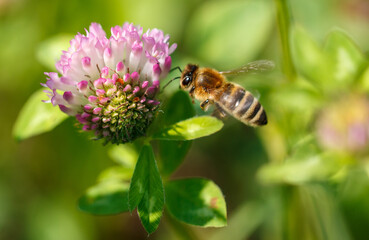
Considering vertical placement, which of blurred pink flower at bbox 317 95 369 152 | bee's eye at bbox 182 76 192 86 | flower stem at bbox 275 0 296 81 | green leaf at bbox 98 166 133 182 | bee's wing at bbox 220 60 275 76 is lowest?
green leaf at bbox 98 166 133 182

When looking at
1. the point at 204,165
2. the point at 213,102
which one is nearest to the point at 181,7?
the point at 204,165

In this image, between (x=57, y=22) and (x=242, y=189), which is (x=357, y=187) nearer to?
(x=242, y=189)

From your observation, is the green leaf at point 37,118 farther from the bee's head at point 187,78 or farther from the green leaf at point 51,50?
the bee's head at point 187,78

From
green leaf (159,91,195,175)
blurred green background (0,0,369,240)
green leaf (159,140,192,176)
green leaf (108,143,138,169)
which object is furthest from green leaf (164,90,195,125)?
blurred green background (0,0,369,240)

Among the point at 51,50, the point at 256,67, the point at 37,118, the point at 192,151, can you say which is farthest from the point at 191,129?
the point at 192,151

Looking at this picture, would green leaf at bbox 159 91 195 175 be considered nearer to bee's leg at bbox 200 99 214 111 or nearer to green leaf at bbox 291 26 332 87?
bee's leg at bbox 200 99 214 111
